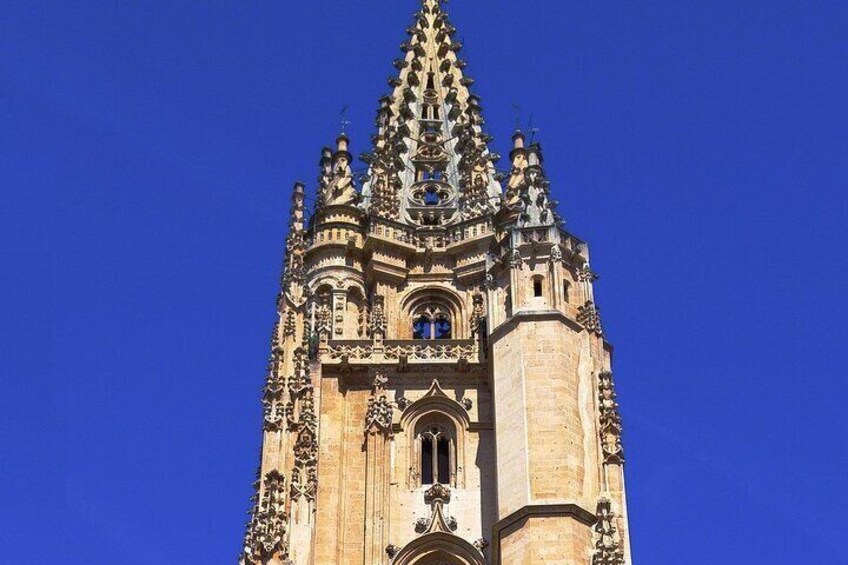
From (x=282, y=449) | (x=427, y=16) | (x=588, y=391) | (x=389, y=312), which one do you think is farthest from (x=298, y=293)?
(x=427, y=16)

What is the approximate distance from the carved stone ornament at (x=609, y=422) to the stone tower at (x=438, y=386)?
4 centimetres

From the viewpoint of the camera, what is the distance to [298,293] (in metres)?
42.1

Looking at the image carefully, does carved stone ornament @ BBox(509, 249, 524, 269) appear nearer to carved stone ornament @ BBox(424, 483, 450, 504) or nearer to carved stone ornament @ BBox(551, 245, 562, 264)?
carved stone ornament @ BBox(551, 245, 562, 264)

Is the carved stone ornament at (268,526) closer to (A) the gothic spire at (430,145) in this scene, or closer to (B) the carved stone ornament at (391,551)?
(B) the carved stone ornament at (391,551)

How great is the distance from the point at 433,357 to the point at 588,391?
178 inches

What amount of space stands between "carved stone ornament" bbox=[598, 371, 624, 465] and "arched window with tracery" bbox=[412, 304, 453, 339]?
18.9ft

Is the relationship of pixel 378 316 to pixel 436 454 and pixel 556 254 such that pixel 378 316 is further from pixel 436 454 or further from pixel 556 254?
pixel 556 254

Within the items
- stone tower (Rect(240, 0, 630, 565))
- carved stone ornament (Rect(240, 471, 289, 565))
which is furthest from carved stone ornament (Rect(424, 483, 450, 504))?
carved stone ornament (Rect(240, 471, 289, 565))

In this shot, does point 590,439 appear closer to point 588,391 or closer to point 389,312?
point 588,391

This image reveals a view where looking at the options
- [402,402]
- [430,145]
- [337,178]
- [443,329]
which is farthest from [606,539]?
[430,145]

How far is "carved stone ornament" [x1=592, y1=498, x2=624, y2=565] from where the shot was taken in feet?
108

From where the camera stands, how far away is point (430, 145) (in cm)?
4791

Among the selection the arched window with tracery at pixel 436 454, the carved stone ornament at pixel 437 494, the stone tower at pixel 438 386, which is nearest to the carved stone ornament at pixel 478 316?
the stone tower at pixel 438 386

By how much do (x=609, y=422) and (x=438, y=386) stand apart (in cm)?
460
